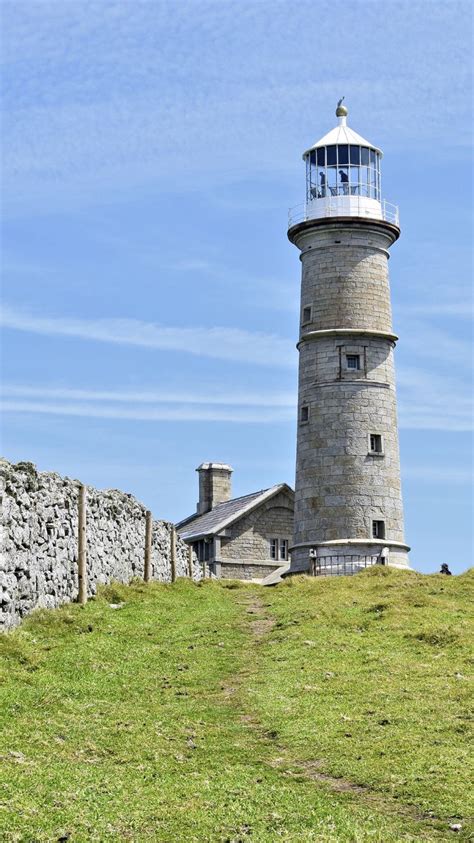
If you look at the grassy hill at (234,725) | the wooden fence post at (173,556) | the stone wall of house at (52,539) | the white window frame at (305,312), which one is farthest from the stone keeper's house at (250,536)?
the grassy hill at (234,725)

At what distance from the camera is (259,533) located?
191 feet

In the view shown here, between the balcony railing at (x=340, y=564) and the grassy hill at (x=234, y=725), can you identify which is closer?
the grassy hill at (x=234, y=725)

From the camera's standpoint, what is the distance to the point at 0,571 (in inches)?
829

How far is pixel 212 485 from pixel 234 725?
5080cm

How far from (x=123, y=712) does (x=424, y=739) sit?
4.34 metres

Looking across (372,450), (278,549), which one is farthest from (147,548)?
(278,549)

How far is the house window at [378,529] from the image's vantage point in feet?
143

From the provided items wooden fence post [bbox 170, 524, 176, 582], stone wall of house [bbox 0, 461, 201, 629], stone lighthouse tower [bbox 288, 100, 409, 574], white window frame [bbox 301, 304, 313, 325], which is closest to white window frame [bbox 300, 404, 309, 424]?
stone lighthouse tower [bbox 288, 100, 409, 574]

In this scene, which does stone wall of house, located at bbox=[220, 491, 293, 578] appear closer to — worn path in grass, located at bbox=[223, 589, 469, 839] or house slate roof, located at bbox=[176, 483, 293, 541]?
house slate roof, located at bbox=[176, 483, 293, 541]

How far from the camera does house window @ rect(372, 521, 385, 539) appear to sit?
1719 inches

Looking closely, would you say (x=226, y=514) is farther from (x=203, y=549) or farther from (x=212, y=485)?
(x=212, y=485)

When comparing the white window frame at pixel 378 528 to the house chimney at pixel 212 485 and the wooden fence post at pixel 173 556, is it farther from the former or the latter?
the house chimney at pixel 212 485

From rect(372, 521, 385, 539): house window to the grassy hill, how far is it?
1605 centimetres

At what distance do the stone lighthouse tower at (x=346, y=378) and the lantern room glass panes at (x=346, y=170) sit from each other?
0.04 meters
